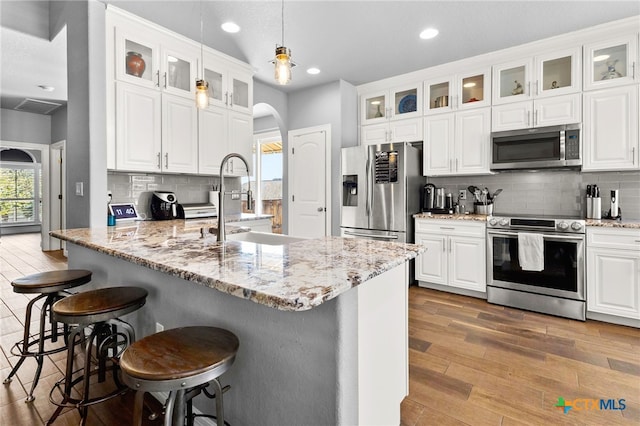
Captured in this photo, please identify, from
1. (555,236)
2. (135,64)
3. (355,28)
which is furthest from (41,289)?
(555,236)

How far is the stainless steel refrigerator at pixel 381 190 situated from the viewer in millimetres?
3861

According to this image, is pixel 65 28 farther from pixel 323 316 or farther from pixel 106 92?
pixel 323 316

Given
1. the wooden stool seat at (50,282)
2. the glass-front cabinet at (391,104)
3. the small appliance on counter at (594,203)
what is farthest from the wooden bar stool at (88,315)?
the small appliance on counter at (594,203)

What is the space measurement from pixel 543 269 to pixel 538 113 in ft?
5.24

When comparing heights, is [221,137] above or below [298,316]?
above

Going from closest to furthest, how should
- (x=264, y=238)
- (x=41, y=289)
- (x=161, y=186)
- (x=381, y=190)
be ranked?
(x=41, y=289) < (x=264, y=238) < (x=161, y=186) < (x=381, y=190)

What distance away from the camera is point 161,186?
3.54 m

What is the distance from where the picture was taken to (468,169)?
378 cm

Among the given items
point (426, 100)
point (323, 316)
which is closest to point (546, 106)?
point (426, 100)

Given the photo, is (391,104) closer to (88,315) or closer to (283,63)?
(283,63)

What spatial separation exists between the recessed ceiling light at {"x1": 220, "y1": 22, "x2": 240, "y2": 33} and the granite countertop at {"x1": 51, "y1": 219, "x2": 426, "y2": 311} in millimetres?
2230

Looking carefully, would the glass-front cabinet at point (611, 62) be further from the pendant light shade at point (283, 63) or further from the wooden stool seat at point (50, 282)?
the wooden stool seat at point (50, 282)

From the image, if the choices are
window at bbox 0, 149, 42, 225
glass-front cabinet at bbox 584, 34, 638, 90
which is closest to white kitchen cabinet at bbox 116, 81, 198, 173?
glass-front cabinet at bbox 584, 34, 638, 90

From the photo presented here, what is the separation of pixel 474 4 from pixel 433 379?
2931mm
